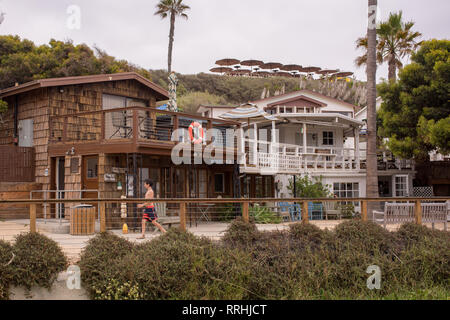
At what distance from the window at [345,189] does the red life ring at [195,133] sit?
10.1 meters

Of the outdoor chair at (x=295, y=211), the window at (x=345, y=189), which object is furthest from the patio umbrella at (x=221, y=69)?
the outdoor chair at (x=295, y=211)

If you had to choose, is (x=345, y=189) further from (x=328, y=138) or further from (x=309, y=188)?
(x=328, y=138)

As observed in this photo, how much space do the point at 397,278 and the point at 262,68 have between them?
272 ft

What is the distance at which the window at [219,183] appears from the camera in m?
19.6

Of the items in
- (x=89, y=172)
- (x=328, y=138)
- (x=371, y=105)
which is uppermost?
(x=371, y=105)

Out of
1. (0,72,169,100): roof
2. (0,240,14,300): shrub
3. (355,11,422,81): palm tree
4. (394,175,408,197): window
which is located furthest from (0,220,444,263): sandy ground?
(355,11,422,81): palm tree

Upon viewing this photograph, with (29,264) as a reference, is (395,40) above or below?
above

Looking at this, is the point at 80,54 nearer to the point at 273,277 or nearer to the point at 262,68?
the point at 273,277

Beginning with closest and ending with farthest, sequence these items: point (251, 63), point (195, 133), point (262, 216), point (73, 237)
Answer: point (73, 237) → point (195, 133) → point (262, 216) → point (251, 63)

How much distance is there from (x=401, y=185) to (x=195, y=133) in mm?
14480

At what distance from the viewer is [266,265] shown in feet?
26.1

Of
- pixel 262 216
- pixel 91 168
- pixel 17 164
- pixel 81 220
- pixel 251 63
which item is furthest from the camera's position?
pixel 251 63

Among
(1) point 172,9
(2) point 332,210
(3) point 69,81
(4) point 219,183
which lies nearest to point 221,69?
(1) point 172,9

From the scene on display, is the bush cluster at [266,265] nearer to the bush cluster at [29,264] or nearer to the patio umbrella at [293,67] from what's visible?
the bush cluster at [29,264]
